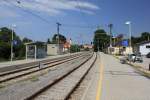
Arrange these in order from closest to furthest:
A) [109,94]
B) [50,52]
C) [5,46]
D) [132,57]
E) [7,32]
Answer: [109,94], [132,57], [5,46], [50,52], [7,32]

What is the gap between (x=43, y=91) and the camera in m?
16.9

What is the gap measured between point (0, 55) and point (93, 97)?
179ft

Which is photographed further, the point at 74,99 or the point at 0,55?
the point at 0,55

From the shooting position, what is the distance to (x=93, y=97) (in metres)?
14.8

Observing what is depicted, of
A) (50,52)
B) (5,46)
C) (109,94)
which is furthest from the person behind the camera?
(50,52)

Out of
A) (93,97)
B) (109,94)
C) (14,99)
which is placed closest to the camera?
(14,99)

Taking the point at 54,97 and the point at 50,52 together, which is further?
the point at 50,52

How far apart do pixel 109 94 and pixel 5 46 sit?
52.6m

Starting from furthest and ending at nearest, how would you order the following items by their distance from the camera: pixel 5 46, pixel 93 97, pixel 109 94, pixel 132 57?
pixel 5 46, pixel 132 57, pixel 109 94, pixel 93 97

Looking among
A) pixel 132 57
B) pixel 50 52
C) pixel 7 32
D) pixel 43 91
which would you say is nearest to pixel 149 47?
pixel 50 52

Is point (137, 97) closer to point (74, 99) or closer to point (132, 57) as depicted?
point (74, 99)

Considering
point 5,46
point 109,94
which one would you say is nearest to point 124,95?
point 109,94

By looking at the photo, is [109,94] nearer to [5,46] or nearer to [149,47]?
[5,46]

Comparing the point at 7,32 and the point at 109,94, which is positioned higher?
the point at 7,32
